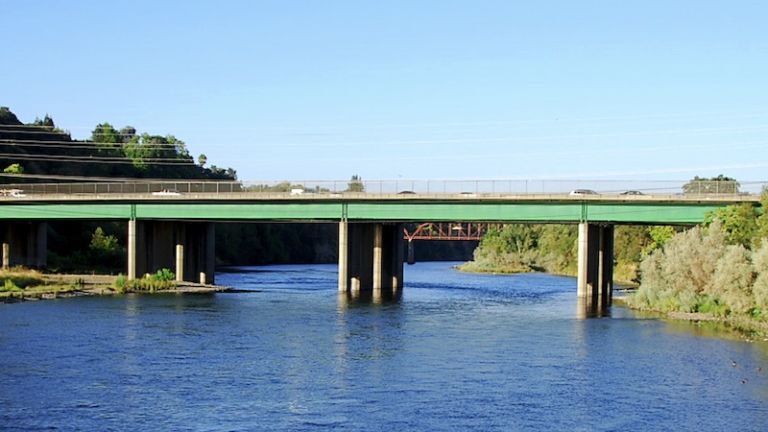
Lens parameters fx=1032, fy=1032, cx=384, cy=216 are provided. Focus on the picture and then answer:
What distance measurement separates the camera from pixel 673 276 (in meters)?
82.3

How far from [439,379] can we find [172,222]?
68819mm

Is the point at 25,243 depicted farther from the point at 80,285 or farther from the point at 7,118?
the point at 7,118

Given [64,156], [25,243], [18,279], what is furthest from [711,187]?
[64,156]

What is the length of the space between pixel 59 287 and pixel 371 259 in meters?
31.5

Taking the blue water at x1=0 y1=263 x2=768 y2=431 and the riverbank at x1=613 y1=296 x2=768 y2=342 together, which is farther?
the riverbank at x1=613 y1=296 x2=768 y2=342

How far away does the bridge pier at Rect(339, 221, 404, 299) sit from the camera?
336 ft

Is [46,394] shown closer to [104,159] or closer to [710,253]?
[710,253]

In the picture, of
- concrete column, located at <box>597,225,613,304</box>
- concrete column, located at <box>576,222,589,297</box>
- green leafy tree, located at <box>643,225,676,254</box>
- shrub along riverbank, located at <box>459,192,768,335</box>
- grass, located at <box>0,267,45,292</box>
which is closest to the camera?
shrub along riverbank, located at <box>459,192,768,335</box>

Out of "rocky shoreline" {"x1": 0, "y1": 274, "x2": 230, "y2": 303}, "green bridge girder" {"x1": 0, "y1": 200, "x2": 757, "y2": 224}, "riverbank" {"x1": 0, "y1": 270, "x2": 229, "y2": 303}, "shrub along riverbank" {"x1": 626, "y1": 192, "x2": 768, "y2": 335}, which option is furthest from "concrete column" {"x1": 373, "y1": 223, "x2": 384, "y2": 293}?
"shrub along riverbank" {"x1": 626, "y1": 192, "x2": 768, "y2": 335}

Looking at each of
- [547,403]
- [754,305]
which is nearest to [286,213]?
[754,305]

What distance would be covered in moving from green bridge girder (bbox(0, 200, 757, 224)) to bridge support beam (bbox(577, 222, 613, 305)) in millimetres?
2338

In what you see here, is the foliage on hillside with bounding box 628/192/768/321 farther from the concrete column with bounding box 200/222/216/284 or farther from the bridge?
the concrete column with bounding box 200/222/216/284

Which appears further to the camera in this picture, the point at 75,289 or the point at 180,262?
the point at 180,262

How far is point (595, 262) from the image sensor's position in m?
96.6
